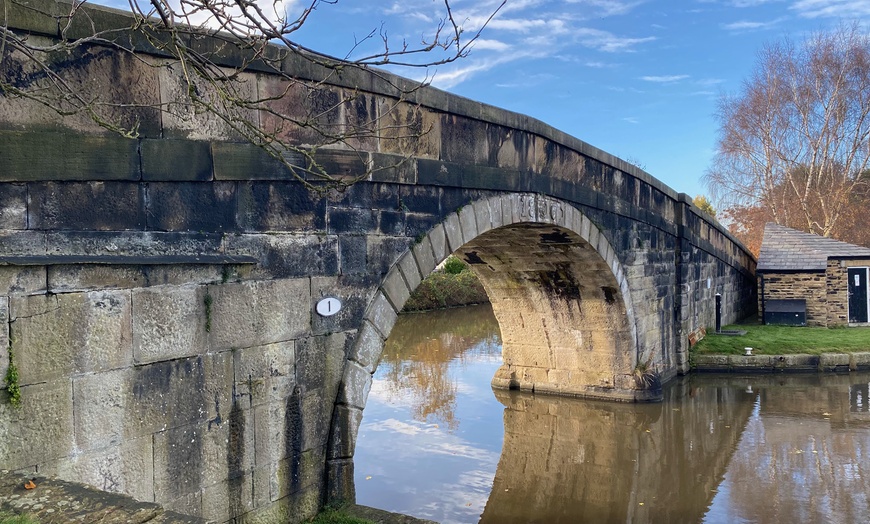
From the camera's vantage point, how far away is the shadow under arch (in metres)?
6.96

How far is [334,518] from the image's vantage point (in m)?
4.55

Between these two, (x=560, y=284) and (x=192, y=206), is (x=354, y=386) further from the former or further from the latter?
(x=560, y=284)

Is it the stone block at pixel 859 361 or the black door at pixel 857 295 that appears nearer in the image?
the stone block at pixel 859 361

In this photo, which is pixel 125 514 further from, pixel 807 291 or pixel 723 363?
pixel 807 291

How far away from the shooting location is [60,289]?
3359 millimetres

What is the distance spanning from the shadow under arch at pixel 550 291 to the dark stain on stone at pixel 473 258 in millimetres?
15

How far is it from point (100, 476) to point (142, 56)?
7.21ft

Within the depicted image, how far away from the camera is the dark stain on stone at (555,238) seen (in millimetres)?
8641

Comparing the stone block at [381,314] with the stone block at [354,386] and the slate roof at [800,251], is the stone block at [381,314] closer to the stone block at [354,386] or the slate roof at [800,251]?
the stone block at [354,386]

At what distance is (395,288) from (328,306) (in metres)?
0.70

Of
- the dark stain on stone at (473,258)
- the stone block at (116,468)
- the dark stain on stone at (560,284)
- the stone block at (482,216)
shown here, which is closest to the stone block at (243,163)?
the stone block at (116,468)

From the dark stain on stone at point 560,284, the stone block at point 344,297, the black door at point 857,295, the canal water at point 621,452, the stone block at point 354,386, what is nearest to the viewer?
the stone block at point 344,297

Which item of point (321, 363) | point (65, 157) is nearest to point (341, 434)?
point (321, 363)

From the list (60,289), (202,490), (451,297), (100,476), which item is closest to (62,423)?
(100,476)
